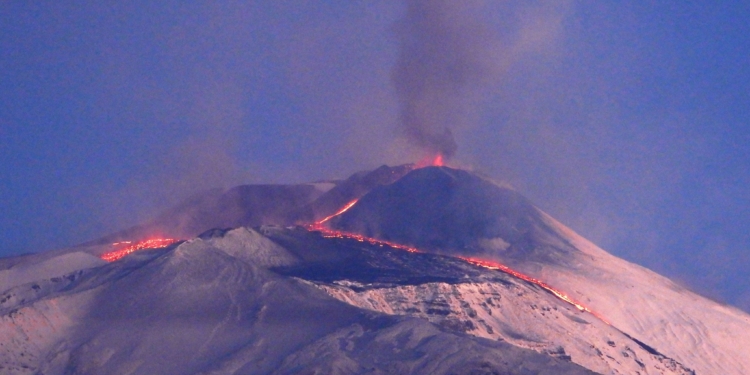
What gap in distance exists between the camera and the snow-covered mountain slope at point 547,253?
68.6 metres

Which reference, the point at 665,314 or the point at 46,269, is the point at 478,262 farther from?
the point at 46,269

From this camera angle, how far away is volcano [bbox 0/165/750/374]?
144ft

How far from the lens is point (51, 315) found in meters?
50.1

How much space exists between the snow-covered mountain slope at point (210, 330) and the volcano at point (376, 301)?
0.35 feet

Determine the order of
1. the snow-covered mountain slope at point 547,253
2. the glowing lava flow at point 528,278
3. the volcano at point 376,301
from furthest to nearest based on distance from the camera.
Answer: the snow-covered mountain slope at point 547,253
the glowing lava flow at point 528,278
the volcano at point 376,301

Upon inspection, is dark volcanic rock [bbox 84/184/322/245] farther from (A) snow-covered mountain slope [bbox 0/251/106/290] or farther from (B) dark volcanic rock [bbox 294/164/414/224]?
(A) snow-covered mountain slope [bbox 0/251/106/290]

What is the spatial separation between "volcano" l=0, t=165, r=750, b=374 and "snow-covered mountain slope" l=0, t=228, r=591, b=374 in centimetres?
11

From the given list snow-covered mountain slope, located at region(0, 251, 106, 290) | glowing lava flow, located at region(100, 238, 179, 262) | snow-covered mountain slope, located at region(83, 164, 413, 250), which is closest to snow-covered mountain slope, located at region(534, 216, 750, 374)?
snow-covered mountain slope, located at region(83, 164, 413, 250)

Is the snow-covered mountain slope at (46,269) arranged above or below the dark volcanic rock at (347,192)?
below

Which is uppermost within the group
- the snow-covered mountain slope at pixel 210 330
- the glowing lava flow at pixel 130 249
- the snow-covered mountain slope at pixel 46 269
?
the glowing lava flow at pixel 130 249

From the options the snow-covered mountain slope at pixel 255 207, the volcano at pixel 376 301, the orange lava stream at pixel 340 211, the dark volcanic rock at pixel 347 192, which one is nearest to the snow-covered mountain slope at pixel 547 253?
the volcano at pixel 376 301

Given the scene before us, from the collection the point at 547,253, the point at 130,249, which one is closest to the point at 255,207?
the point at 130,249

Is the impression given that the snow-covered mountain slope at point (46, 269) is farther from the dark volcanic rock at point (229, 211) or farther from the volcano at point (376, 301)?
the dark volcanic rock at point (229, 211)

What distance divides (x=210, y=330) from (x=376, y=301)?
1201 cm
